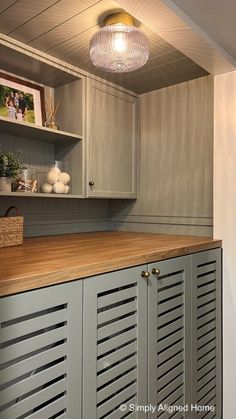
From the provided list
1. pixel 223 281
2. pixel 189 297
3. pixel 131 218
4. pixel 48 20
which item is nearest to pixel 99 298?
pixel 189 297

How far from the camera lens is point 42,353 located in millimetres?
900

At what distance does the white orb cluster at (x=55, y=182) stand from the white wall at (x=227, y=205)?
87 centimetres

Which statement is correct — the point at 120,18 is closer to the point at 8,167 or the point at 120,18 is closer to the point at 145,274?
the point at 8,167

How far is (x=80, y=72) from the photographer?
1854 millimetres

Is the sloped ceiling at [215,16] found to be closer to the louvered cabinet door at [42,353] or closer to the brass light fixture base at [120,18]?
the brass light fixture base at [120,18]

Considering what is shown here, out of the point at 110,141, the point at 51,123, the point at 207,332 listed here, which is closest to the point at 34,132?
the point at 51,123

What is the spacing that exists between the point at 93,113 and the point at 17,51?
1.80 feet

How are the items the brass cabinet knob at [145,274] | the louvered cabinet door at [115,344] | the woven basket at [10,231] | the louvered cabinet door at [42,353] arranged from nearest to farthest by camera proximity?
the louvered cabinet door at [42,353] < the louvered cabinet door at [115,344] < the brass cabinet knob at [145,274] < the woven basket at [10,231]

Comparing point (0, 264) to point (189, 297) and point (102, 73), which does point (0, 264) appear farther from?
point (102, 73)

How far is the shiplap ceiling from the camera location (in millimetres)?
1301

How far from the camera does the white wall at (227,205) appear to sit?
175 centimetres

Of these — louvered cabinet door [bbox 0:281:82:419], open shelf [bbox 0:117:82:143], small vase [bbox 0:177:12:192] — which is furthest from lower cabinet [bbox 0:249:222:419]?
open shelf [bbox 0:117:82:143]

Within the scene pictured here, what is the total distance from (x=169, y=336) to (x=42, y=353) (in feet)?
2.26

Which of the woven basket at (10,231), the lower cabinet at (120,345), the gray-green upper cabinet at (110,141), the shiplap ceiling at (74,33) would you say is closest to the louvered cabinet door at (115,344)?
the lower cabinet at (120,345)
